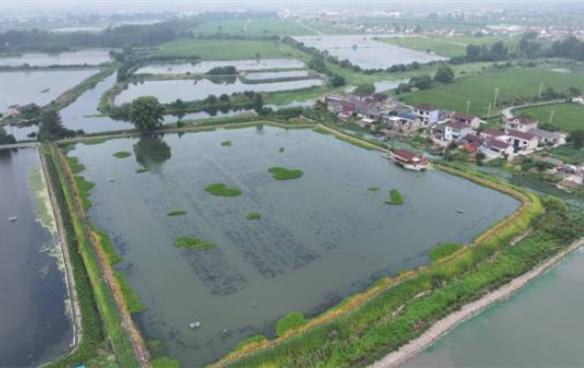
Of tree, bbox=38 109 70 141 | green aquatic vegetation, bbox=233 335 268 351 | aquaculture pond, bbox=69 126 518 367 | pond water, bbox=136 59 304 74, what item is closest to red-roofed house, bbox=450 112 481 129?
aquaculture pond, bbox=69 126 518 367

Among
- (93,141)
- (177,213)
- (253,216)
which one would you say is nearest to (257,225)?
(253,216)

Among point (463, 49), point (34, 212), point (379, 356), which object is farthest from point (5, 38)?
point (379, 356)

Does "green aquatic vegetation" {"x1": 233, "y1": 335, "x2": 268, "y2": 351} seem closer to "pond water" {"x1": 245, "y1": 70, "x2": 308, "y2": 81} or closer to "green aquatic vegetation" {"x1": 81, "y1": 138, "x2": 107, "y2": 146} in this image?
"green aquatic vegetation" {"x1": 81, "y1": 138, "x2": 107, "y2": 146}

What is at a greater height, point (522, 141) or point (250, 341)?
point (250, 341)

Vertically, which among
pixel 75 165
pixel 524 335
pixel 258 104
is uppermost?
pixel 258 104

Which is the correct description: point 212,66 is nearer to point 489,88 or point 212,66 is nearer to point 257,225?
point 489,88

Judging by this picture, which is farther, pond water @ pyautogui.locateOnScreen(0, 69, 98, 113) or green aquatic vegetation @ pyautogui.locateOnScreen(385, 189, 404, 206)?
pond water @ pyautogui.locateOnScreen(0, 69, 98, 113)

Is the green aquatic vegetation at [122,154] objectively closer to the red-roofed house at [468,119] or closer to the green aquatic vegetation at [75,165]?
the green aquatic vegetation at [75,165]
